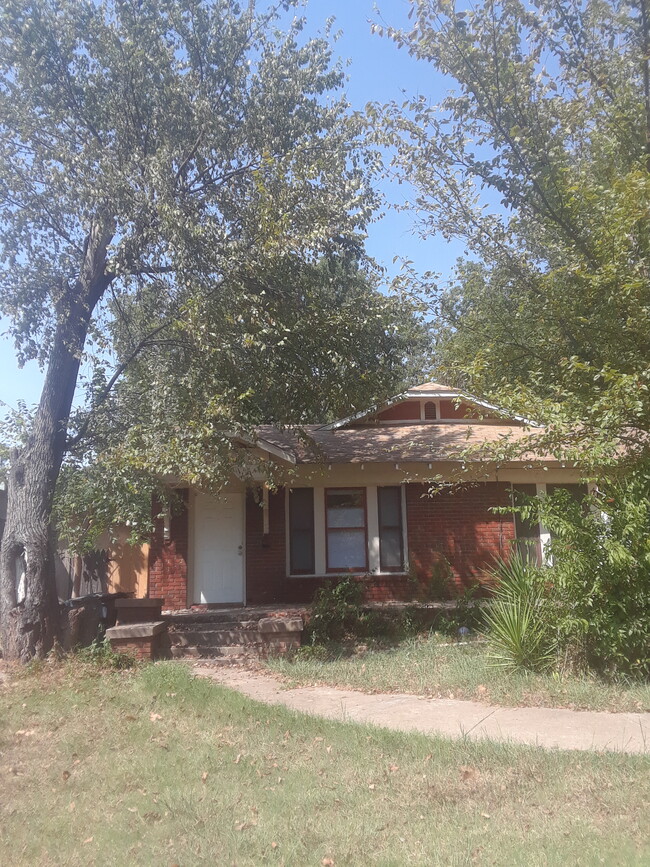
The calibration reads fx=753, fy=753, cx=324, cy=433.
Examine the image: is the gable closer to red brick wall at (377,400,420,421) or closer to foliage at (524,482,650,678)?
red brick wall at (377,400,420,421)

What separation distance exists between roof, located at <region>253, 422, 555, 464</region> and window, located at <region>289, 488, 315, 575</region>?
86cm

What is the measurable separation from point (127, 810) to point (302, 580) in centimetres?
854

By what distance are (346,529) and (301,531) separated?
0.83 metres

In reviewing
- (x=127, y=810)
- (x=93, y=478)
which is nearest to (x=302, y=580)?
(x=93, y=478)

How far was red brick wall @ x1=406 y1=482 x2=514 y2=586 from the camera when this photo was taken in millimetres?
13539

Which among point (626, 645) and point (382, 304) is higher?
point (382, 304)

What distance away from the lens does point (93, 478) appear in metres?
11.6

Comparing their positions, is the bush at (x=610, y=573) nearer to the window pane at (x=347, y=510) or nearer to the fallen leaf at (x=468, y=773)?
the fallen leaf at (x=468, y=773)

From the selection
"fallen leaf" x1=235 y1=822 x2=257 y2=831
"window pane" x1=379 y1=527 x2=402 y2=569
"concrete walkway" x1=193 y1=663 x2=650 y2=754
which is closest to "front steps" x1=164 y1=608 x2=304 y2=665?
"concrete walkway" x1=193 y1=663 x2=650 y2=754

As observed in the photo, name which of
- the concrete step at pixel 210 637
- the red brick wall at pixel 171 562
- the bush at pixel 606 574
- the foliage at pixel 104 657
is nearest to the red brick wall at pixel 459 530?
the concrete step at pixel 210 637

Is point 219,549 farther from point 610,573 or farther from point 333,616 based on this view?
point 610,573

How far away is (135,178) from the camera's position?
418 inches

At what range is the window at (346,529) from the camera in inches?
540

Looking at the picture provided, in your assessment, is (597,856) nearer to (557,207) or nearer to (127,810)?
(127,810)
